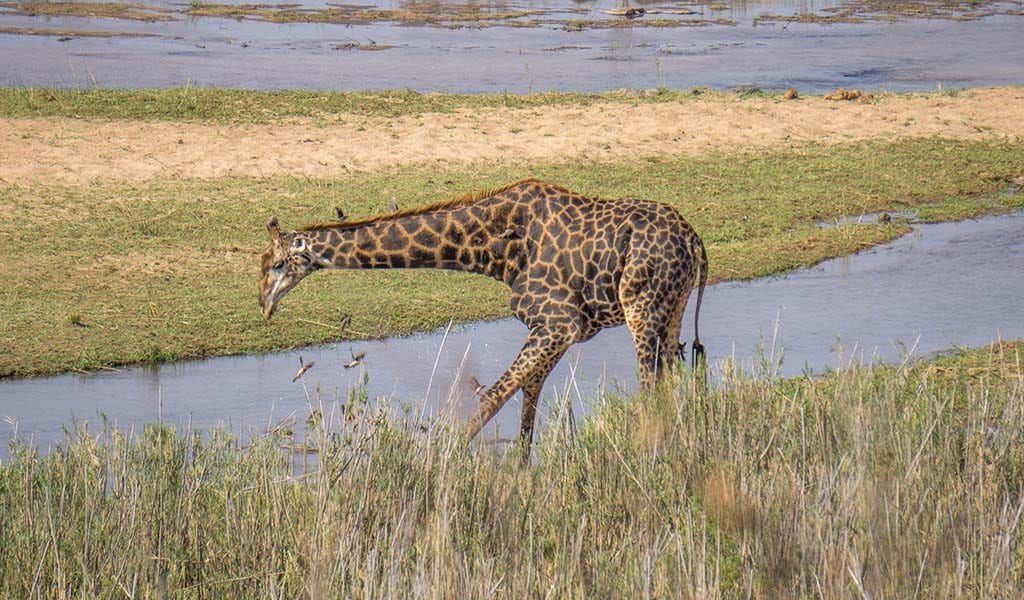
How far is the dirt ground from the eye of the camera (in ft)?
49.9

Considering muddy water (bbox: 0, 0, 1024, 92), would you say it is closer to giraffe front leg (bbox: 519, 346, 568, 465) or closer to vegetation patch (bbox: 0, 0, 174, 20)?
vegetation patch (bbox: 0, 0, 174, 20)

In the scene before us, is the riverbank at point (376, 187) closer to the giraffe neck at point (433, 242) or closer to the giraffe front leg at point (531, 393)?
the giraffe neck at point (433, 242)

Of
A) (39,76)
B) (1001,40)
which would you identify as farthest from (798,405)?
(1001,40)

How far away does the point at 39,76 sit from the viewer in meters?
22.3

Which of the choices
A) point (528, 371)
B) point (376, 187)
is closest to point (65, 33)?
point (376, 187)

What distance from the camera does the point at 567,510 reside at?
582 centimetres

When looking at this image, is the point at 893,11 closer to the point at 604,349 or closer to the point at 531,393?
the point at 604,349

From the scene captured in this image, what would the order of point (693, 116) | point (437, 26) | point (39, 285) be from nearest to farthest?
point (39, 285) < point (693, 116) < point (437, 26)

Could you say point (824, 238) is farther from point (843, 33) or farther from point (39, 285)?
point (843, 33)

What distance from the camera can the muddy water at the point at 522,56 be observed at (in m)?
23.6

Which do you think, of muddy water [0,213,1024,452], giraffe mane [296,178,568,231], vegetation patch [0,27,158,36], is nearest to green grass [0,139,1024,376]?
muddy water [0,213,1024,452]

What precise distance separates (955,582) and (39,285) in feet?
27.5

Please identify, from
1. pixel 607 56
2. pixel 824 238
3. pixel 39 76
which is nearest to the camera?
pixel 824 238

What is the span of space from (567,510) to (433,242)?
2613mm
